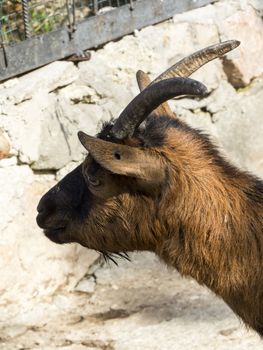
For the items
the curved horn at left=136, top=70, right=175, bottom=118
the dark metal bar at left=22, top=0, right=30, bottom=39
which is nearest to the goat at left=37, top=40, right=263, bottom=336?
the curved horn at left=136, top=70, right=175, bottom=118

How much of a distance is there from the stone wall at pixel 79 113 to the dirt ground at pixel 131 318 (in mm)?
198

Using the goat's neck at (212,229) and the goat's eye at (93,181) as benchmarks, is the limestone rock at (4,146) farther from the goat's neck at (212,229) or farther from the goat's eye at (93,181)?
the goat's neck at (212,229)

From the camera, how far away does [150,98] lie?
210 inches

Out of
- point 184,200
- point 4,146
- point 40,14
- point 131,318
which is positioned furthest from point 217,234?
point 40,14

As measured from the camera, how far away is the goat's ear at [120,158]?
17.7 feet

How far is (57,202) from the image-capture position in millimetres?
6094

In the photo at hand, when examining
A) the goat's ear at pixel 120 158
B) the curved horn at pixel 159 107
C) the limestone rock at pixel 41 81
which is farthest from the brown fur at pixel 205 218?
the limestone rock at pixel 41 81

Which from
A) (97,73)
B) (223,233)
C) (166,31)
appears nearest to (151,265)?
(97,73)

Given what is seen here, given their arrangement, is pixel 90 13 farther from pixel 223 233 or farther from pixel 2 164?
pixel 223 233

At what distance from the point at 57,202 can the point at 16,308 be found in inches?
86.0

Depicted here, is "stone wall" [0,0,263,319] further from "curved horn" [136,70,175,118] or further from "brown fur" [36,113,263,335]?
"brown fur" [36,113,263,335]

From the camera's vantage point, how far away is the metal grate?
856 centimetres

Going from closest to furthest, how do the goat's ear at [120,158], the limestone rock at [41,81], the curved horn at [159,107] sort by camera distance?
the goat's ear at [120,158], the curved horn at [159,107], the limestone rock at [41,81]

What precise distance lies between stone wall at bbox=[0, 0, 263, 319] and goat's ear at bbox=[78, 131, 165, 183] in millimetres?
2734
